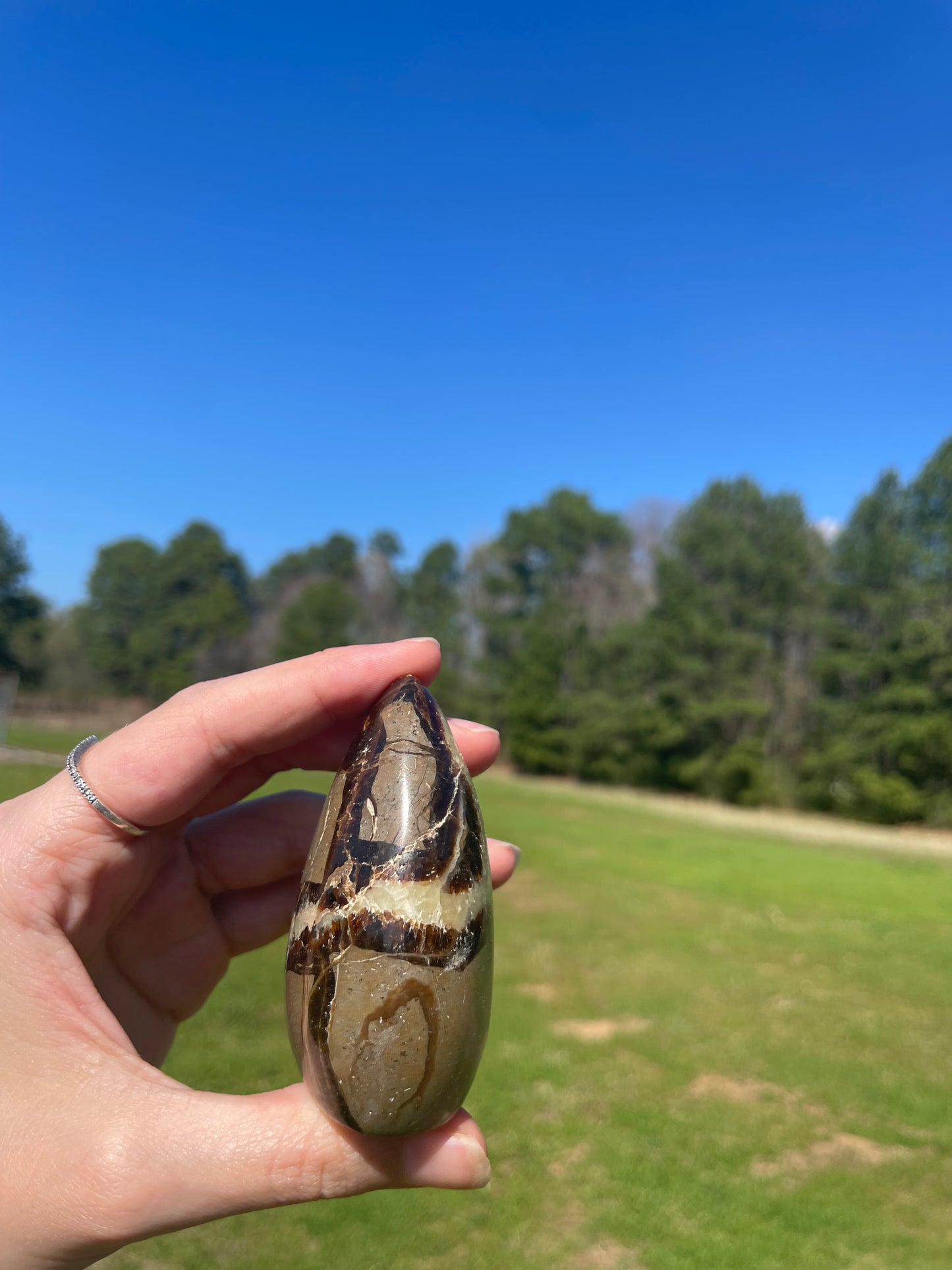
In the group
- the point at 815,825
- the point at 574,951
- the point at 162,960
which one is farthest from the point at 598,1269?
the point at 815,825

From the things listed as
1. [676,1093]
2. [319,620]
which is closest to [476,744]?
[676,1093]

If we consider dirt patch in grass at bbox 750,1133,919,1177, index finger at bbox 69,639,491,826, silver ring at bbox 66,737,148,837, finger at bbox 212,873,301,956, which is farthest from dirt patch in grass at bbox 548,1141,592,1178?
silver ring at bbox 66,737,148,837

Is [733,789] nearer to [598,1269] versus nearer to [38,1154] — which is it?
[598,1269]

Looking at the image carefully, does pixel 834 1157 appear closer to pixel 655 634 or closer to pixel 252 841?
pixel 252 841

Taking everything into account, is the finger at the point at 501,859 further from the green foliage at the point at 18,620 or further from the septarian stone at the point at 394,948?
the green foliage at the point at 18,620

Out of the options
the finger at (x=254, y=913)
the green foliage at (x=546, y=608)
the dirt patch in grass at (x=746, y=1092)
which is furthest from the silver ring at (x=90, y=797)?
the green foliage at (x=546, y=608)
